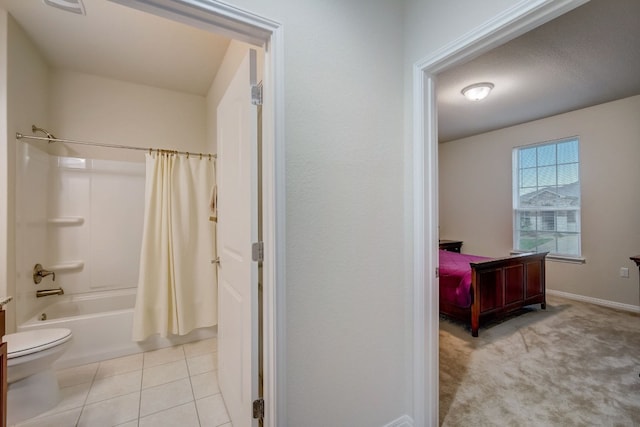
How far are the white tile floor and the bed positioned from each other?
2391mm

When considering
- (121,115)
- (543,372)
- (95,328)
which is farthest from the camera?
(121,115)

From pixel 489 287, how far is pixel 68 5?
13.6 feet

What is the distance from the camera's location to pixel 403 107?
153cm

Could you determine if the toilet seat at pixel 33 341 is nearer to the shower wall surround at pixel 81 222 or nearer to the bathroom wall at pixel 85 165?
the bathroom wall at pixel 85 165

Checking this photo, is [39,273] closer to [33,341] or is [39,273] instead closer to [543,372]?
[33,341]

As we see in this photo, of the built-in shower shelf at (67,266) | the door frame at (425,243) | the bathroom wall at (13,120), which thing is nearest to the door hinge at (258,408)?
the door frame at (425,243)

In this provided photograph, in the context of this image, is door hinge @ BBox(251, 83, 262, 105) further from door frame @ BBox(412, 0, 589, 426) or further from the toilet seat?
the toilet seat

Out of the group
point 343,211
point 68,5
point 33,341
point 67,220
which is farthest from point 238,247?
point 67,220

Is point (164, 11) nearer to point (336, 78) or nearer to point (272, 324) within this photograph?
point (336, 78)

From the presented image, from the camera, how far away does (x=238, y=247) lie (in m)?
1.48

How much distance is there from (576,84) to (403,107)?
3009mm

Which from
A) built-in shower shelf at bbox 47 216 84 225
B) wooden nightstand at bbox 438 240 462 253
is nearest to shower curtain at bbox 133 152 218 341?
built-in shower shelf at bbox 47 216 84 225

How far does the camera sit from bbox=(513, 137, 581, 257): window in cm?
402

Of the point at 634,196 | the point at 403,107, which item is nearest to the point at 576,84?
the point at 634,196
